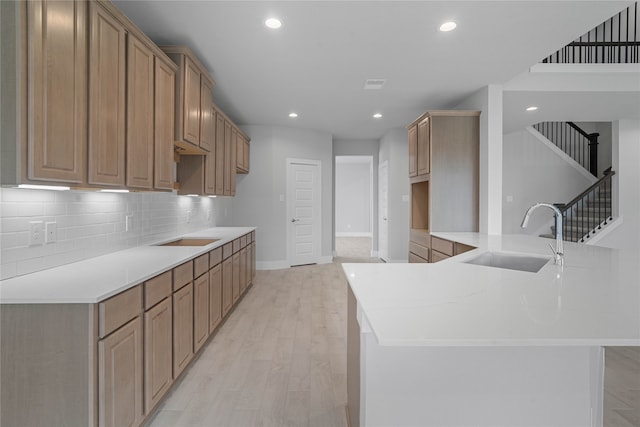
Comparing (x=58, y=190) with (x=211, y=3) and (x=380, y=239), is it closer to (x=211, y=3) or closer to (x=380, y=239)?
(x=211, y=3)

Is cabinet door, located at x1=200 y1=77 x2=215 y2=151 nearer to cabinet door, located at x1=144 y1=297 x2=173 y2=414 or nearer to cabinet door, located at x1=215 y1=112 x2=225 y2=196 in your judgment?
cabinet door, located at x1=215 y1=112 x2=225 y2=196

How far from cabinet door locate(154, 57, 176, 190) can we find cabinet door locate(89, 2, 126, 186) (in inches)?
16.0

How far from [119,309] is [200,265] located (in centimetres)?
112

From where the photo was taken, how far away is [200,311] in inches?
103

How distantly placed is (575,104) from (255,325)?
5.13 meters

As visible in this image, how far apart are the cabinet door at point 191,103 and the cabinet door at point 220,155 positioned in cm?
95

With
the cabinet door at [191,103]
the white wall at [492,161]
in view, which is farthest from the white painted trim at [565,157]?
the cabinet door at [191,103]

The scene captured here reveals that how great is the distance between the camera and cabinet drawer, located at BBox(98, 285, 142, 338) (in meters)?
1.38

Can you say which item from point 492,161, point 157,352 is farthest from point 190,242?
point 492,161

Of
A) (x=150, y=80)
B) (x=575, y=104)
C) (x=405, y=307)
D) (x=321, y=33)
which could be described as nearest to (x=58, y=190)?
(x=150, y=80)

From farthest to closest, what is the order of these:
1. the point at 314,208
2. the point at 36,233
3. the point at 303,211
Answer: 1. the point at 314,208
2. the point at 303,211
3. the point at 36,233

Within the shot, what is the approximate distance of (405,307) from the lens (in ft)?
3.47

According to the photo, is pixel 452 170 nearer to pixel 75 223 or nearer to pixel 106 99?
pixel 106 99

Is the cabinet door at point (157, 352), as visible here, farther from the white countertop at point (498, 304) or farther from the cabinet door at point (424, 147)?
the cabinet door at point (424, 147)
